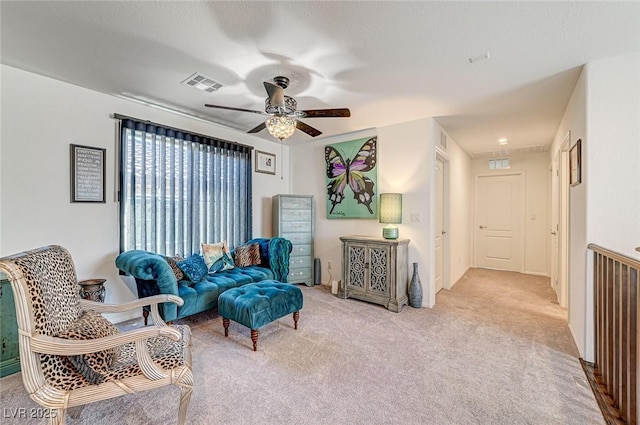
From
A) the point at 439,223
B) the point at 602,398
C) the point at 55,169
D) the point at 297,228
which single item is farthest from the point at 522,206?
the point at 55,169

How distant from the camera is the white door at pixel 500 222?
5566mm

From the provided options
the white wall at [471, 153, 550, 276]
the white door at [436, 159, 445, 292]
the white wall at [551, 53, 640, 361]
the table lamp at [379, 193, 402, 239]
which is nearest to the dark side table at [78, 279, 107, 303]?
the table lamp at [379, 193, 402, 239]

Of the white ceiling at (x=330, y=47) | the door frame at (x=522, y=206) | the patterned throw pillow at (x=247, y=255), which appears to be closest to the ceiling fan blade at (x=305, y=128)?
the white ceiling at (x=330, y=47)

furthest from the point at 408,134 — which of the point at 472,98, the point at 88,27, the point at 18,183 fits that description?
the point at 18,183

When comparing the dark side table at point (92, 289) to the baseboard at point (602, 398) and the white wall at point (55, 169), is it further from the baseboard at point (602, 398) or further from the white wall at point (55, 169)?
the baseboard at point (602, 398)

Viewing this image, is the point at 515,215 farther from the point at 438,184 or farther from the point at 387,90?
the point at 387,90

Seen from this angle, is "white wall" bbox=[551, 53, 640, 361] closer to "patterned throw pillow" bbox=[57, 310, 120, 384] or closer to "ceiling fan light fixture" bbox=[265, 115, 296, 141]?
"ceiling fan light fixture" bbox=[265, 115, 296, 141]

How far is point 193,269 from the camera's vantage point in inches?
118

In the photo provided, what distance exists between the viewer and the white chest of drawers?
432 cm

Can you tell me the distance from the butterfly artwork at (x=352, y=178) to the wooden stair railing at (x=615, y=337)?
7.96ft

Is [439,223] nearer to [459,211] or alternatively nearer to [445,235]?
[445,235]

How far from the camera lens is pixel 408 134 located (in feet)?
12.0

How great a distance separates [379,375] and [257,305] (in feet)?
3.77

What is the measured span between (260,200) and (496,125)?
146 inches
